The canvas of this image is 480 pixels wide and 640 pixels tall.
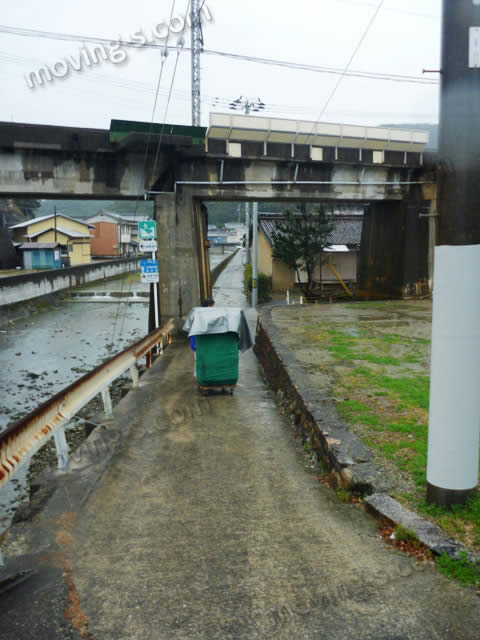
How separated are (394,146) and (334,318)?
949 centimetres

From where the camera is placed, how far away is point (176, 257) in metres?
17.2

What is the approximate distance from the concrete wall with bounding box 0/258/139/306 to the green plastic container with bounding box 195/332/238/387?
900 inches

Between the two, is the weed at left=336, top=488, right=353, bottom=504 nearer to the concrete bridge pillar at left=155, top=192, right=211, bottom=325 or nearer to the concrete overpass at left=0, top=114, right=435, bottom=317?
the concrete bridge pillar at left=155, top=192, right=211, bottom=325

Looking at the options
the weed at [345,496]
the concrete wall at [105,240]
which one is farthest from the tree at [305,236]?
the concrete wall at [105,240]

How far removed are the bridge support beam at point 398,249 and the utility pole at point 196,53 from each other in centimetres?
1323

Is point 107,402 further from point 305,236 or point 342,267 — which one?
point 342,267

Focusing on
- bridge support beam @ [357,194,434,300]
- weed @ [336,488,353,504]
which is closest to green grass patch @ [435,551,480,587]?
weed @ [336,488,353,504]

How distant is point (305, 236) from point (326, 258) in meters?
5.81

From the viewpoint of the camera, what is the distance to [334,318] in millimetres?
16625

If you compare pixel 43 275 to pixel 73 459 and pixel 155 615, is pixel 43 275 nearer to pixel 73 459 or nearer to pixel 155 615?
pixel 73 459

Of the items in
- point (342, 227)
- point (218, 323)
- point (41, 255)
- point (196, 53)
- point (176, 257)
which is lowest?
point (218, 323)

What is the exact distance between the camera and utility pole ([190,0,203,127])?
26.3 m

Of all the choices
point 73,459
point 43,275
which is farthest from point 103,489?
point 43,275

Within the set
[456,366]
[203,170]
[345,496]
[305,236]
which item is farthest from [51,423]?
[305,236]
